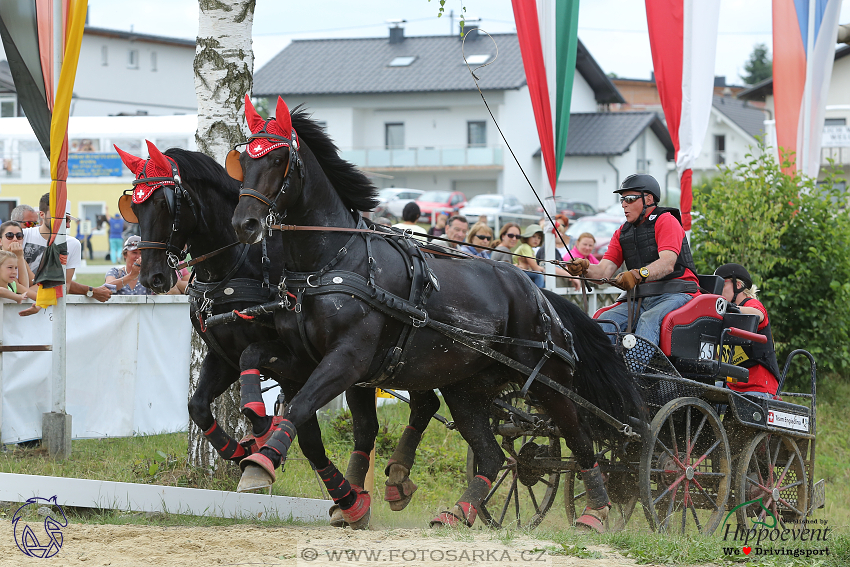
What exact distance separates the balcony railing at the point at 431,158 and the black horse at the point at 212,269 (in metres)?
35.9

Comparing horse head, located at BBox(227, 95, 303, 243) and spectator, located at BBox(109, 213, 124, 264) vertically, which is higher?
horse head, located at BBox(227, 95, 303, 243)

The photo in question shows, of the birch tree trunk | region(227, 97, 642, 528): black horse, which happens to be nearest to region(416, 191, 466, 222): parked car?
the birch tree trunk

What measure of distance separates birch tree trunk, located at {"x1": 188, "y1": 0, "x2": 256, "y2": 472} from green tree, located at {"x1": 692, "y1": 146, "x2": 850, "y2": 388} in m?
5.99

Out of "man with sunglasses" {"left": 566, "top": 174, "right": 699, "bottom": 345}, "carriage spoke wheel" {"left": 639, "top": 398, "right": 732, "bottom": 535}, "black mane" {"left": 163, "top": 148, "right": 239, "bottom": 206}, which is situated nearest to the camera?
"black mane" {"left": 163, "top": 148, "right": 239, "bottom": 206}

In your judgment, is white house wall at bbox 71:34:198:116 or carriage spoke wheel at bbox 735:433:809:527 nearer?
carriage spoke wheel at bbox 735:433:809:527

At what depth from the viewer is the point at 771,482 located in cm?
661

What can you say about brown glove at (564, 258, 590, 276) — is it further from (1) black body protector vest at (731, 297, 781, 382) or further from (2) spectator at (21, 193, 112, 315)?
(2) spectator at (21, 193, 112, 315)

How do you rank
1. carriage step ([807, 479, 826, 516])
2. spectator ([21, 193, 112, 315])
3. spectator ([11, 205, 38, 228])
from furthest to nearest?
spectator ([11, 205, 38, 228]) → spectator ([21, 193, 112, 315]) → carriage step ([807, 479, 826, 516])

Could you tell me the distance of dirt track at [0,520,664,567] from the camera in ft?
13.9

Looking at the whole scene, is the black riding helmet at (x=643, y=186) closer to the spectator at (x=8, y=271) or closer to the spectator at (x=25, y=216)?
the spectator at (x=8, y=271)

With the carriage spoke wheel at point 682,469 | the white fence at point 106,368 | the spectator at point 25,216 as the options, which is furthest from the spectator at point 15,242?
the carriage spoke wheel at point 682,469

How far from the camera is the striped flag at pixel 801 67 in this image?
1089 centimetres

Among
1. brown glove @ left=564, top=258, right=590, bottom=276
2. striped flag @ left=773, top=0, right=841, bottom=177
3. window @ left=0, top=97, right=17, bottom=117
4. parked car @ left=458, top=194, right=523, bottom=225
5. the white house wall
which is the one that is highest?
the white house wall

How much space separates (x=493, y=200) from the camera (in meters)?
31.2
